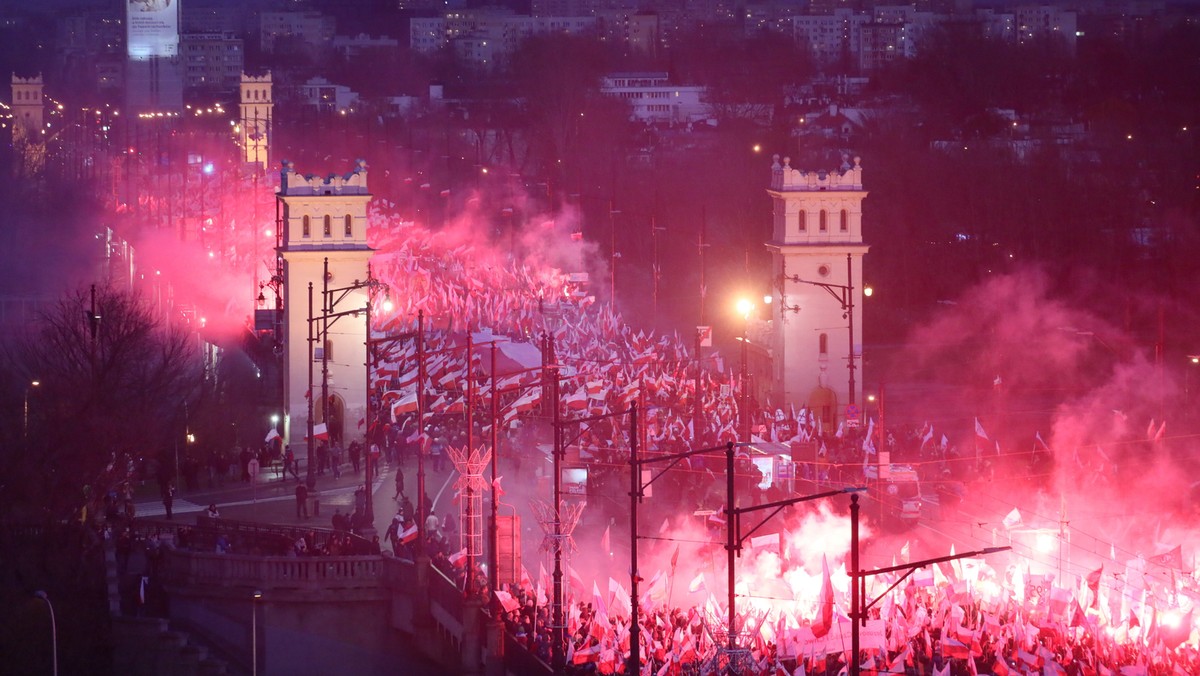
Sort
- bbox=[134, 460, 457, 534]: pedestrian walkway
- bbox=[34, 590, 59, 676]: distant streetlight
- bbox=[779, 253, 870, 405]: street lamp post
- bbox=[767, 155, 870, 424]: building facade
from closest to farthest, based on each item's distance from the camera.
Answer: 1. bbox=[34, 590, 59, 676]: distant streetlight
2. bbox=[134, 460, 457, 534]: pedestrian walkway
3. bbox=[779, 253, 870, 405]: street lamp post
4. bbox=[767, 155, 870, 424]: building facade

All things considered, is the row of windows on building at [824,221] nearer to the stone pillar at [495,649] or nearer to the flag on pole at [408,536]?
the flag on pole at [408,536]

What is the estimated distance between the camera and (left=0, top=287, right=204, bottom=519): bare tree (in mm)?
32844

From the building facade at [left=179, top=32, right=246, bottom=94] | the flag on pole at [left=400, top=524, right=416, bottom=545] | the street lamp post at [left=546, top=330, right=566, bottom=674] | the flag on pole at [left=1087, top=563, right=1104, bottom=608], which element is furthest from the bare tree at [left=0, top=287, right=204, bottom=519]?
the building facade at [left=179, top=32, right=246, bottom=94]

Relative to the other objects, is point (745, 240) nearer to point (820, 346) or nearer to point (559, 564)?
point (820, 346)

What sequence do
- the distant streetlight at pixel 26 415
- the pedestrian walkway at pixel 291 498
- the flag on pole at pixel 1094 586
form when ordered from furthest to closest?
the distant streetlight at pixel 26 415, the pedestrian walkway at pixel 291 498, the flag on pole at pixel 1094 586

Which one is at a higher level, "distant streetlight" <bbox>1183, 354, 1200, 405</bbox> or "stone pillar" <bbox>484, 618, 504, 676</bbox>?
"distant streetlight" <bbox>1183, 354, 1200, 405</bbox>

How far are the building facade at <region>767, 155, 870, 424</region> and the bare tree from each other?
11.6 meters

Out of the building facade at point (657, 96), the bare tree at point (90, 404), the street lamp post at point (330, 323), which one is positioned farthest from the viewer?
the building facade at point (657, 96)

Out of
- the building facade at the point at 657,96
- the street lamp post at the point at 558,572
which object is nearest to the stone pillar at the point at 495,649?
the street lamp post at the point at 558,572

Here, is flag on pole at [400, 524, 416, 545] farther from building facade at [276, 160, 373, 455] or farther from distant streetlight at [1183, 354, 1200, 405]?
distant streetlight at [1183, 354, 1200, 405]

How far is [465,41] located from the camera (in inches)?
7293

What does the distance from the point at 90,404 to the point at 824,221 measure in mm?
18018

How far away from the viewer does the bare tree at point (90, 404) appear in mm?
32844

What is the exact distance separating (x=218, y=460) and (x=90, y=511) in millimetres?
7310
